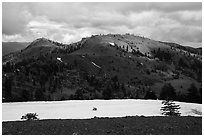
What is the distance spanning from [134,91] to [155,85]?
86.5 feet

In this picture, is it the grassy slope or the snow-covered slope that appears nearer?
the grassy slope

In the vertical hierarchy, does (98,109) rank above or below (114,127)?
below

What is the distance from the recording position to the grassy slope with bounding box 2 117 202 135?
38.8 ft

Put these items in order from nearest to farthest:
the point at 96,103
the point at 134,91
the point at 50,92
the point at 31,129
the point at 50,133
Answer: the point at 50,133
the point at 31,129
the point at 96,103
the point at 50,92
the point at 134,91

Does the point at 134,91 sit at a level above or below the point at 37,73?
below

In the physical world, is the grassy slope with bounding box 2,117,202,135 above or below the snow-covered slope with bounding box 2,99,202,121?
above

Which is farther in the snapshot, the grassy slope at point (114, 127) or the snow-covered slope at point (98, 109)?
the snow-covered slope at point (98, 109)

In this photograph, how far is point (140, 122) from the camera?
46.0ft

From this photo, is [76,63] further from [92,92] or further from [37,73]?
[92,92]

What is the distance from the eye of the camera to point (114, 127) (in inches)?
509

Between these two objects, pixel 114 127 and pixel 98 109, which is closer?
pixel 114 127

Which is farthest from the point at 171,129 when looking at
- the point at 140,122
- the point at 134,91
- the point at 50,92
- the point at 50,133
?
the point at 134,91

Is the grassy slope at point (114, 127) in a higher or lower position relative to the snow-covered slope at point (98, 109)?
higher

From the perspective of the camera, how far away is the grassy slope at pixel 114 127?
11812mm
